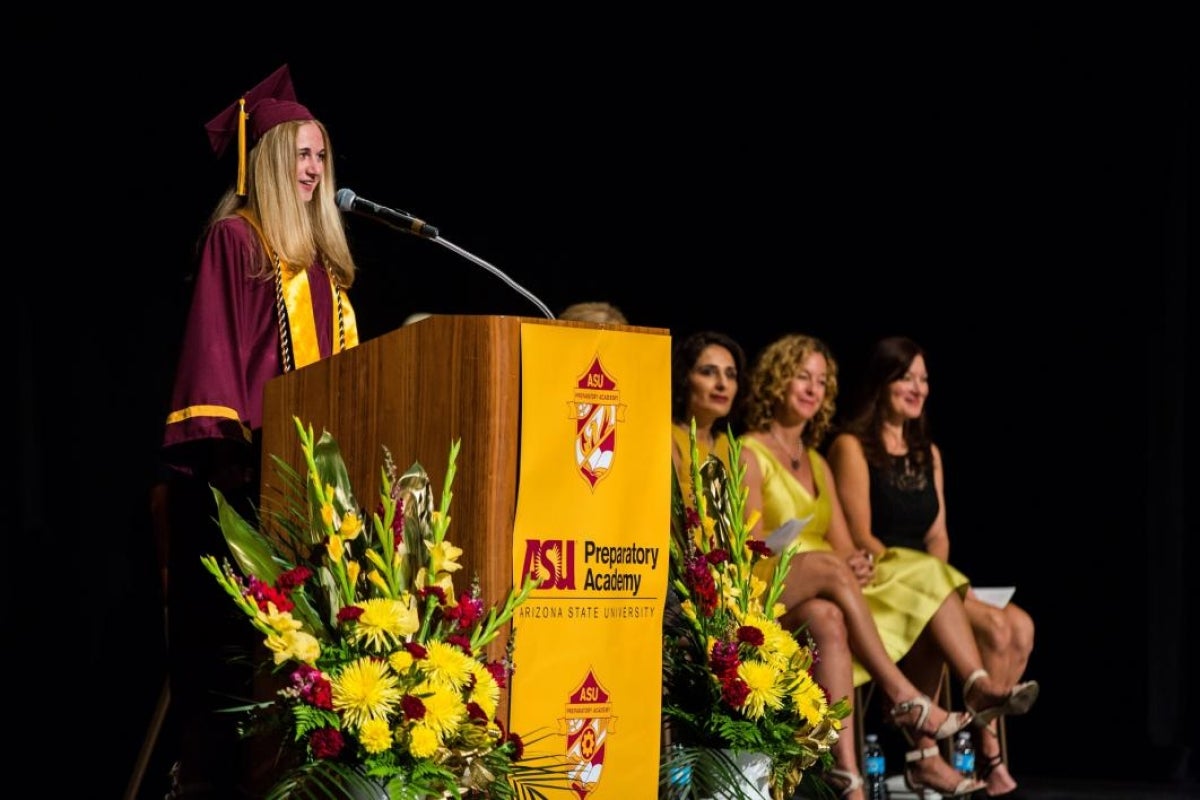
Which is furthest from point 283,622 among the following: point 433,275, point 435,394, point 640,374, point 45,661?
point 433,275

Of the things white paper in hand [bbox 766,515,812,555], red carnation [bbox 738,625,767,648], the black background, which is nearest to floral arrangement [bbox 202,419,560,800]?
red carnation [bbox 738,625,767,648]

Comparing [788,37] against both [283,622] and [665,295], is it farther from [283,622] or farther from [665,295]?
[283,622]

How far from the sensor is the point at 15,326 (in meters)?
4.08

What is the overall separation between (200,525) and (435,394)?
651 millimetres

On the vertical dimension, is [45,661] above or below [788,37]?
below

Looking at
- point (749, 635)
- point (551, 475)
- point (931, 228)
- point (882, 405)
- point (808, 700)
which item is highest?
point (931, 228)

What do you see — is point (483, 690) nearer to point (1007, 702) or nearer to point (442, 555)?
point (442, 555)

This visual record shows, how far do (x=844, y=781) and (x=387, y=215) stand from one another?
6.46ft

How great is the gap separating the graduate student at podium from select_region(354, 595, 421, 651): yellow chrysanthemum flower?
0.44 m

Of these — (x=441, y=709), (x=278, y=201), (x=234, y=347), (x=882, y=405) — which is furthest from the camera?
(x=882, y=405)

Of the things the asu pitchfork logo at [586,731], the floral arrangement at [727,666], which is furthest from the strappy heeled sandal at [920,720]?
the asu pitchfork logo at [586,731]

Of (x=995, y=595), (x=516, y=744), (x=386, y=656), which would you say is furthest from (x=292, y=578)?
(x=995, y=595)

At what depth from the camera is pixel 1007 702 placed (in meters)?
4.34

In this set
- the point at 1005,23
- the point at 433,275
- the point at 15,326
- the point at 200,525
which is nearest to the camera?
the point at 200,525
